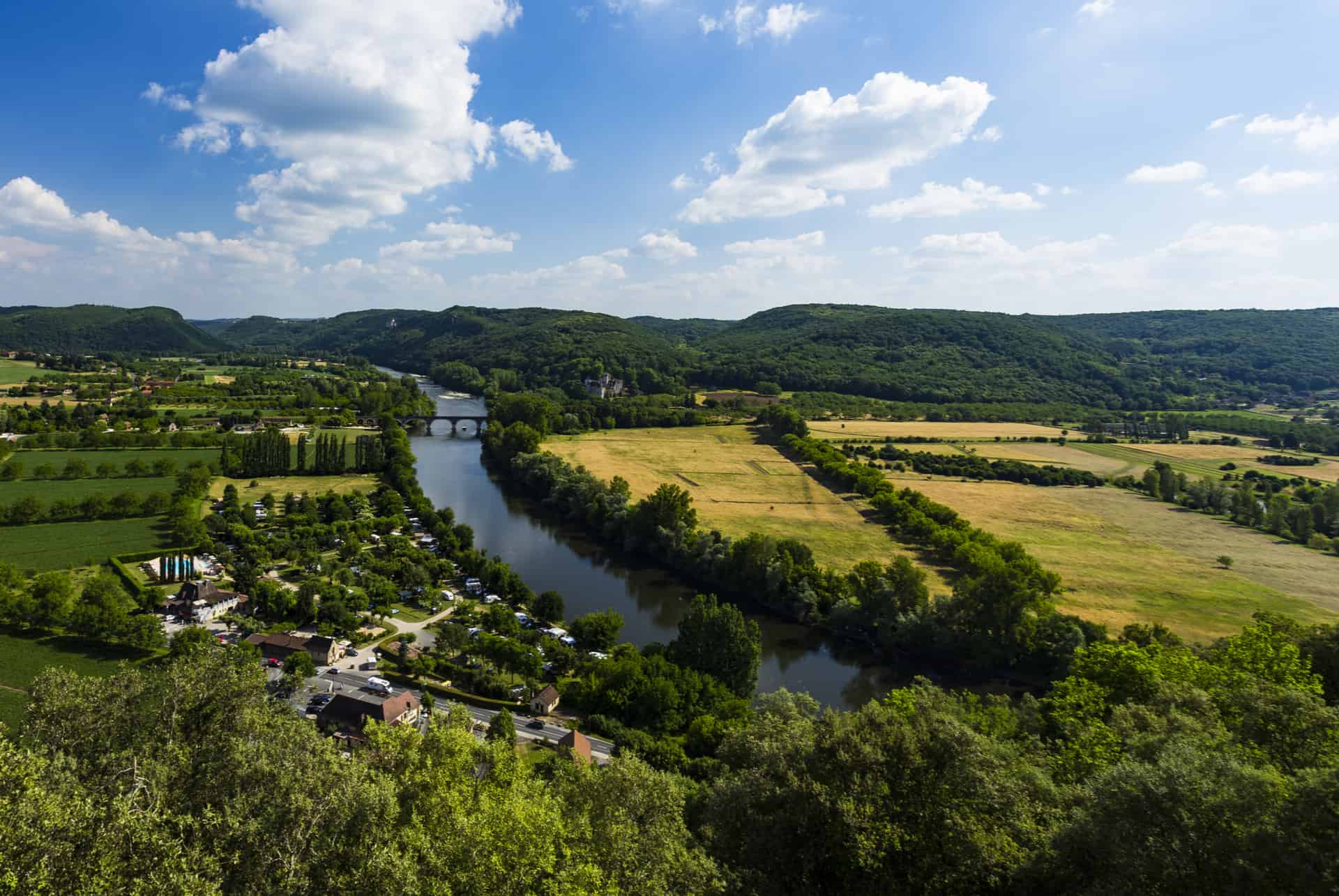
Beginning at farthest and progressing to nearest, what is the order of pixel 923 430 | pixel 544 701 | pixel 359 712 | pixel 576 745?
pixel 923 430 → pixel 544 701 → pixel 359 712 → pixel 576 745

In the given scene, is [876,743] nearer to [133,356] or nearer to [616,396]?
[616,396]

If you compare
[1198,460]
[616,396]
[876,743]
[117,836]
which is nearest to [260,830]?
[117,836]

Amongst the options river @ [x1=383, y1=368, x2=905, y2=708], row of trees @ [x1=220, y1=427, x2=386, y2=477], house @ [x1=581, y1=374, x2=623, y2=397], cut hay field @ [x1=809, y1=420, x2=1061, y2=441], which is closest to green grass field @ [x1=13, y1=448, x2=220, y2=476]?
row of trees @ [x1=220, y1=427, x2=386, y2=477]

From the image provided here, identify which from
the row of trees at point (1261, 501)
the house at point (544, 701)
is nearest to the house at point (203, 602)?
the house at point (544, 701)

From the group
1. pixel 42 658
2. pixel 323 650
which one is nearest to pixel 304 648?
pixel 323 650

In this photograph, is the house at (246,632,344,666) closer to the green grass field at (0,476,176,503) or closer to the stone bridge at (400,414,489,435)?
the green grass field at (0,476,176,503)

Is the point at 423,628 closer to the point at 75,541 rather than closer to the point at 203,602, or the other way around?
the point at 203,602
